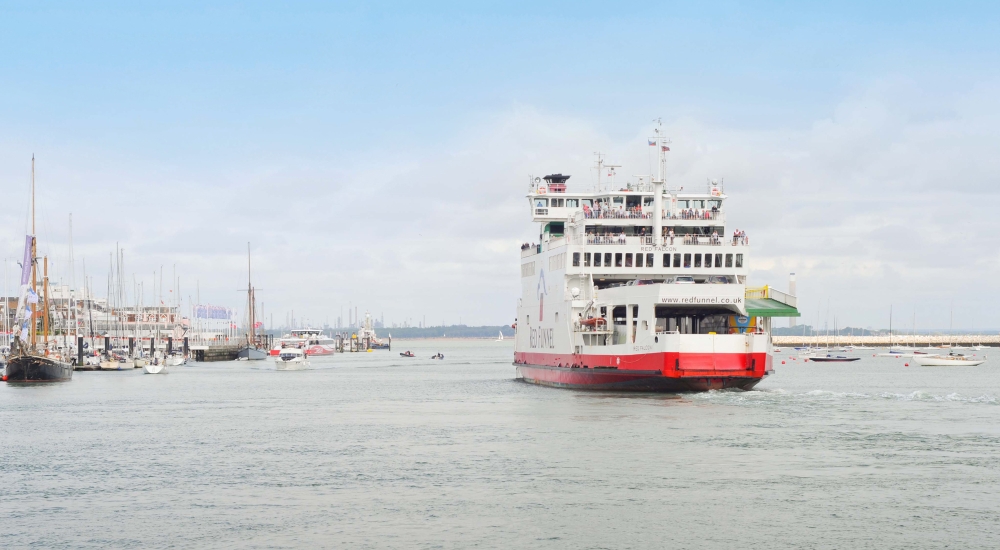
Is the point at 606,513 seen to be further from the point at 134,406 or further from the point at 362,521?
the point at 134,406

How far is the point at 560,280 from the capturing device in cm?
6562

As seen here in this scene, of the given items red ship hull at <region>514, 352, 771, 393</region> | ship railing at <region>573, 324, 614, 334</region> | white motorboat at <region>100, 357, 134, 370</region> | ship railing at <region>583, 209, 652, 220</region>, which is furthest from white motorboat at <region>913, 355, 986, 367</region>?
white motorboat at <region>100, 357, 134, 370</region>

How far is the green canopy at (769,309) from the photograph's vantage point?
58.3 metres

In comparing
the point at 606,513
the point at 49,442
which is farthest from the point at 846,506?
the point at 49,442

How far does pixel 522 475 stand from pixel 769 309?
97.5ft

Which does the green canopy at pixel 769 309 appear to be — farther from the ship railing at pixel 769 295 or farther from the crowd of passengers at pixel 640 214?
the crowd of passengers at pixel 640 214

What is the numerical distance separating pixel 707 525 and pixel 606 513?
8.90ft

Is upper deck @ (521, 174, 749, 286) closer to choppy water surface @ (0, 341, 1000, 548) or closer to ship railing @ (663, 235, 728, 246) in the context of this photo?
ship railing @ (663, 235, 728, 246)

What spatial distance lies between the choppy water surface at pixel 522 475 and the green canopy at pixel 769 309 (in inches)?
175

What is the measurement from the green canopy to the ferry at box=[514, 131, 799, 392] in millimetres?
89

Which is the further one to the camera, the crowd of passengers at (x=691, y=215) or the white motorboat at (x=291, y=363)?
the white motorboat at (x=291, y=363)

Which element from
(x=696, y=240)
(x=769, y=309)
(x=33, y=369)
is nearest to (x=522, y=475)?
(x=769, y=309)

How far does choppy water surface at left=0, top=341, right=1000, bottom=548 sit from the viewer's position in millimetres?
25141

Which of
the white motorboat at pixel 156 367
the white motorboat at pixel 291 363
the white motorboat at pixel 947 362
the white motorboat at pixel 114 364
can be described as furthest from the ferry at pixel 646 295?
the white motorboat at pixel 947 362
